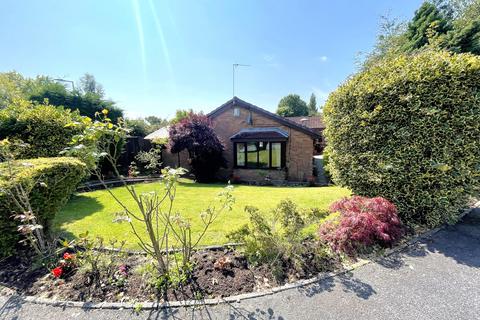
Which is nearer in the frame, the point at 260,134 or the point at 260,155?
the point at 260,134

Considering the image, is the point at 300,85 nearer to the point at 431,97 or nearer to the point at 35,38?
the point at 431,97

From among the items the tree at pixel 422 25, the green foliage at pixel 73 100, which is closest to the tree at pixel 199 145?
the green foliage at pixel 73 100

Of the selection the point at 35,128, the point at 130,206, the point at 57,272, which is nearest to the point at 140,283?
the point at 57,272

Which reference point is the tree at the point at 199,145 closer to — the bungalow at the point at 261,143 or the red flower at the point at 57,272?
the bungalow at the point at 261,143

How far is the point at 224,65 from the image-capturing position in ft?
48.9

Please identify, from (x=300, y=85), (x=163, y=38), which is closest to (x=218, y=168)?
(x=163, y=38)

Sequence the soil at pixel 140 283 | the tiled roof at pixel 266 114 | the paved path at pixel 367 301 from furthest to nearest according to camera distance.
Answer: the tiled roof at pixel 266 114, the soil at pixel 140 283, the paved path at pixel 367 301

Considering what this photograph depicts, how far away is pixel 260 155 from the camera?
44.4 ft

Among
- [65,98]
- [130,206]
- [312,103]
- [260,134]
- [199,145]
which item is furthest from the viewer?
[312,103]

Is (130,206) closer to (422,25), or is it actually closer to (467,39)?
(467,39)

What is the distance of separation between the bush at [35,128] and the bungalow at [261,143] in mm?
9057

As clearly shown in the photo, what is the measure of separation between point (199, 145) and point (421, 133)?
421 inches

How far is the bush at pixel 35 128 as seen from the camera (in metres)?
7.18

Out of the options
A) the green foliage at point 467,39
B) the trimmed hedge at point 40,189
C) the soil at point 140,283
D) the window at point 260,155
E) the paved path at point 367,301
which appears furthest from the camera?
the window at point 260,155
